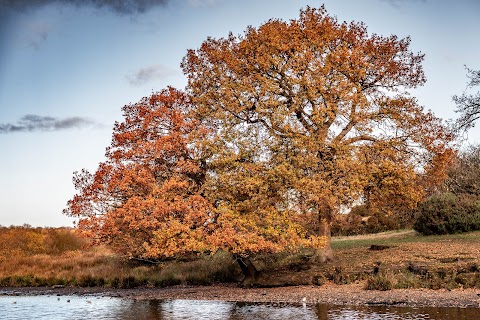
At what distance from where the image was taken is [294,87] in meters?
29.6

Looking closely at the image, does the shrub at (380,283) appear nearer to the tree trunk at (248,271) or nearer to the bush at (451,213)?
the tree trunk at (248,271)

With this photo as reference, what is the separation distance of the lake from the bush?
824 inches

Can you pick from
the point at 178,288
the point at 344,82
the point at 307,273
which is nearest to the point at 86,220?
the point at 178,288

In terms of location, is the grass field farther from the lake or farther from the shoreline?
the lake

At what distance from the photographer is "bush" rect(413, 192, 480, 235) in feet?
133

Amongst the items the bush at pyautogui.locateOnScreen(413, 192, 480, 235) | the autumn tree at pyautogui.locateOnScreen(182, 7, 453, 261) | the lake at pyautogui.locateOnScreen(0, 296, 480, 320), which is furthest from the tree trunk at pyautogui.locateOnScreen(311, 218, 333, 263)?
the bush at pyautogui.locateOnScreen(413, 192, 480, 235)

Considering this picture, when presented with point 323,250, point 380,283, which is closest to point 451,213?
point 323,250

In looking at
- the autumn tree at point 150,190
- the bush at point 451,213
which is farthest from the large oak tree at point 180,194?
the bush at point 451,213

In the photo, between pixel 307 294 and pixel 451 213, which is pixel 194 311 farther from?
pixel 451 213

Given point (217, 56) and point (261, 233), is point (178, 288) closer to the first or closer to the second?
point (261, 233)

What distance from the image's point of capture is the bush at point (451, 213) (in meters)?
40.5

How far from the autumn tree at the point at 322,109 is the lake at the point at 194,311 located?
6570 mm

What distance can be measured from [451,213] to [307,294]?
19.0 metres

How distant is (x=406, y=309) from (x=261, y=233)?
8.61m
